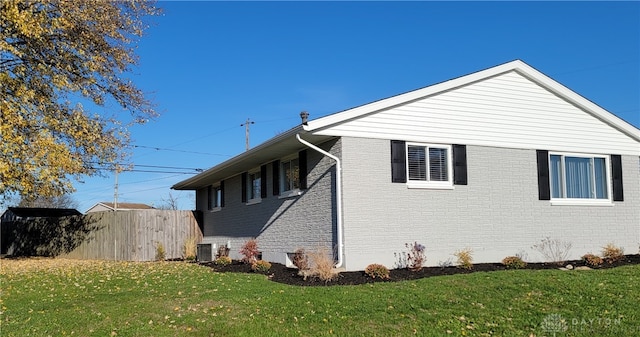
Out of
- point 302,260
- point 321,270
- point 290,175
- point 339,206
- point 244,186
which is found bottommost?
point 321,270

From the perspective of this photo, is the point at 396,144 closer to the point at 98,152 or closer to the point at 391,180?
the point at 391,180

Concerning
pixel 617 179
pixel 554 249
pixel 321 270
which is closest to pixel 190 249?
pixel 321 270

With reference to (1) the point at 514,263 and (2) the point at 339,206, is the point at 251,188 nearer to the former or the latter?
(2) the point at 339,206

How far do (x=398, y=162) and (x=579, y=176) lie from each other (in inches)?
227

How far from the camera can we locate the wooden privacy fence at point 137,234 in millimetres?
19344

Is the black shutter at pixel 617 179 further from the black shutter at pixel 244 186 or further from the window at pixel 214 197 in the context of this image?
the window at pixel 214 197

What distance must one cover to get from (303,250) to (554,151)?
7129 millimetres

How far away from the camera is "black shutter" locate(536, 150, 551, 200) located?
13.5 m

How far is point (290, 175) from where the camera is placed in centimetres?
1405

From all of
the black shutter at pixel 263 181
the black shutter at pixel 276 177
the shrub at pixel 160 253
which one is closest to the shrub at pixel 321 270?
the black shutter at pixel 276 177

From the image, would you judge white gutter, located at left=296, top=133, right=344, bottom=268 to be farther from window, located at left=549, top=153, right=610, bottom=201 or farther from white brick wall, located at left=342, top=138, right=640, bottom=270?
window, located at left=549, top=153, right=610, bottom=201

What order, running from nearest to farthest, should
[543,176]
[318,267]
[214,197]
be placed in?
[318,267] → [543,176] → [214,197]

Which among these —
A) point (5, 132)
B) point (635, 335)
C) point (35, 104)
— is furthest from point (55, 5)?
point (635, 335)

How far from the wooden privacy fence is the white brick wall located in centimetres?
1076
